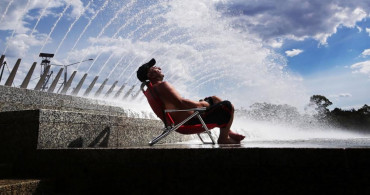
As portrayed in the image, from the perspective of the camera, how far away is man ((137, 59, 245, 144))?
542 cm

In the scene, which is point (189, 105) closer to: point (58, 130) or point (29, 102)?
point (58, 130)

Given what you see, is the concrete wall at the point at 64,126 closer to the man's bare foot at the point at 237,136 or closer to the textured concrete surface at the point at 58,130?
the textured concrete surface at the point at 58,130

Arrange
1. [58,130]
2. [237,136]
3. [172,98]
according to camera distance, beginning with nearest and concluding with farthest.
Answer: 1. [58,130]
2. [172,98]
3. [237,136]

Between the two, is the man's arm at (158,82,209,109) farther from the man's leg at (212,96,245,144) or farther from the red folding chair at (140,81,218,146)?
the man's leg at (212,96,245,144)

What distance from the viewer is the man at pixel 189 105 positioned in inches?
213

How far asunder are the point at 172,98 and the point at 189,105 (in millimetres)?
304

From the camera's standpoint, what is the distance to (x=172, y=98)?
540 cm
